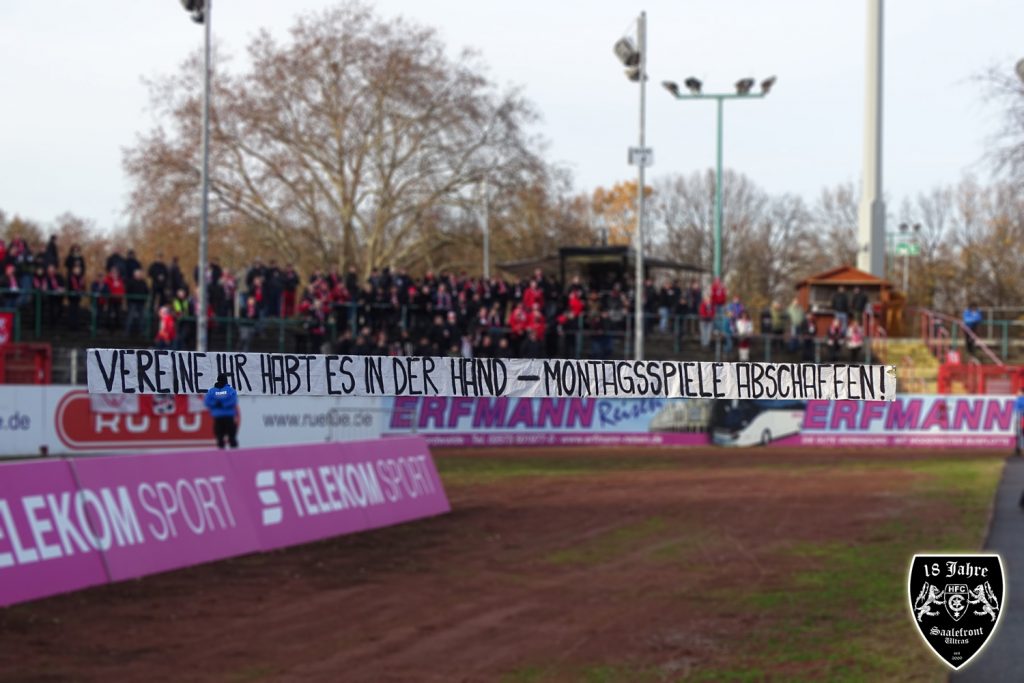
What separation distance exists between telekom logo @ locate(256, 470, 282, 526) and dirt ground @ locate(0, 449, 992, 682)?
567 mm

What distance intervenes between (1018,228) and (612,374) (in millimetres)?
44085

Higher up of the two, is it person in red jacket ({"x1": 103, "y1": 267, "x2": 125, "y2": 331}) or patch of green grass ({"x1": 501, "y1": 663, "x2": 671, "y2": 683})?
person in red jacket ({"x1": 103, "y1": 267, "x2": 125, "y2": 331})

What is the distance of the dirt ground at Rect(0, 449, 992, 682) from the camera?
35.7ft

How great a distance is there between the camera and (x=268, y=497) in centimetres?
1673

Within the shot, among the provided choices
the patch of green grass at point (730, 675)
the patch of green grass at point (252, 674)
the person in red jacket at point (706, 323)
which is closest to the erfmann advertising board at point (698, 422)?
the person in red jacket at point (706, 323)

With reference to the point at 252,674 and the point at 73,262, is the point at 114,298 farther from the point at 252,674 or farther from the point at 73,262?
the point at 252,674

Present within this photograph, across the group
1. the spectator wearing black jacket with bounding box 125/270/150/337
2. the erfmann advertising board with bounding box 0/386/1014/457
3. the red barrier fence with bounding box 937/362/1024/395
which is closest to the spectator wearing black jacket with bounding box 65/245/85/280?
the spectator wearing black jacket with bounding box 125/270/150/337

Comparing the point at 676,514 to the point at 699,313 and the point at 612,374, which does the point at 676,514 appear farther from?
the point at 612,374

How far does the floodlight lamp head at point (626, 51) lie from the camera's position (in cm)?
3325

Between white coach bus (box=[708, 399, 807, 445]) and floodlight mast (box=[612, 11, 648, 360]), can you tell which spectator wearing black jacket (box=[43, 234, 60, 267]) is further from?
white coach bus (box=[708, 399, 807, 445])

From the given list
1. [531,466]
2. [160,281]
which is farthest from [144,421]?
[531,466]

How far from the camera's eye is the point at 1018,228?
43.3 meters

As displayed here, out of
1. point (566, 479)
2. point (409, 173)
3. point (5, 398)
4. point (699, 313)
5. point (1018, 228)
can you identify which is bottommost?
point (566, 479)

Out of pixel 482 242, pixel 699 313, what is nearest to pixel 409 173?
pixel 482 242
